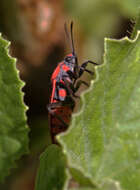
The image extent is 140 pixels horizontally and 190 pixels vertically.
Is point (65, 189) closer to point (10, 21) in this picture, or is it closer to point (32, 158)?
point (32, 158)

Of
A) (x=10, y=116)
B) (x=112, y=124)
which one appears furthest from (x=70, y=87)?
(x=112, y=124)

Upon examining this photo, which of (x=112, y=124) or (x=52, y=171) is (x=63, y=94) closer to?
(x=112, y=124)

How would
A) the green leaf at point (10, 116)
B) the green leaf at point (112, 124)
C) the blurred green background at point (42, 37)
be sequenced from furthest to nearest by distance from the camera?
1. the blurred green background at point (42, 37)
2. the green leaf at point (10, 116)
3. the green leaf at point (112, 124)

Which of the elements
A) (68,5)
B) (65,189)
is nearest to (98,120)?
(65,189)

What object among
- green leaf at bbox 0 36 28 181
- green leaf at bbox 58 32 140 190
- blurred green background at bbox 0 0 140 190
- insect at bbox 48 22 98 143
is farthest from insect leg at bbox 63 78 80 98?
blurred green background at bbox 0 0 140 190

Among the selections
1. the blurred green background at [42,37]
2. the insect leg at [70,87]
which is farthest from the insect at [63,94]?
the blurred green background at [42,37]

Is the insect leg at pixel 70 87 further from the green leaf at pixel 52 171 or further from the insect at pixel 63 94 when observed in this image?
the green leaf at pixel 52 171
